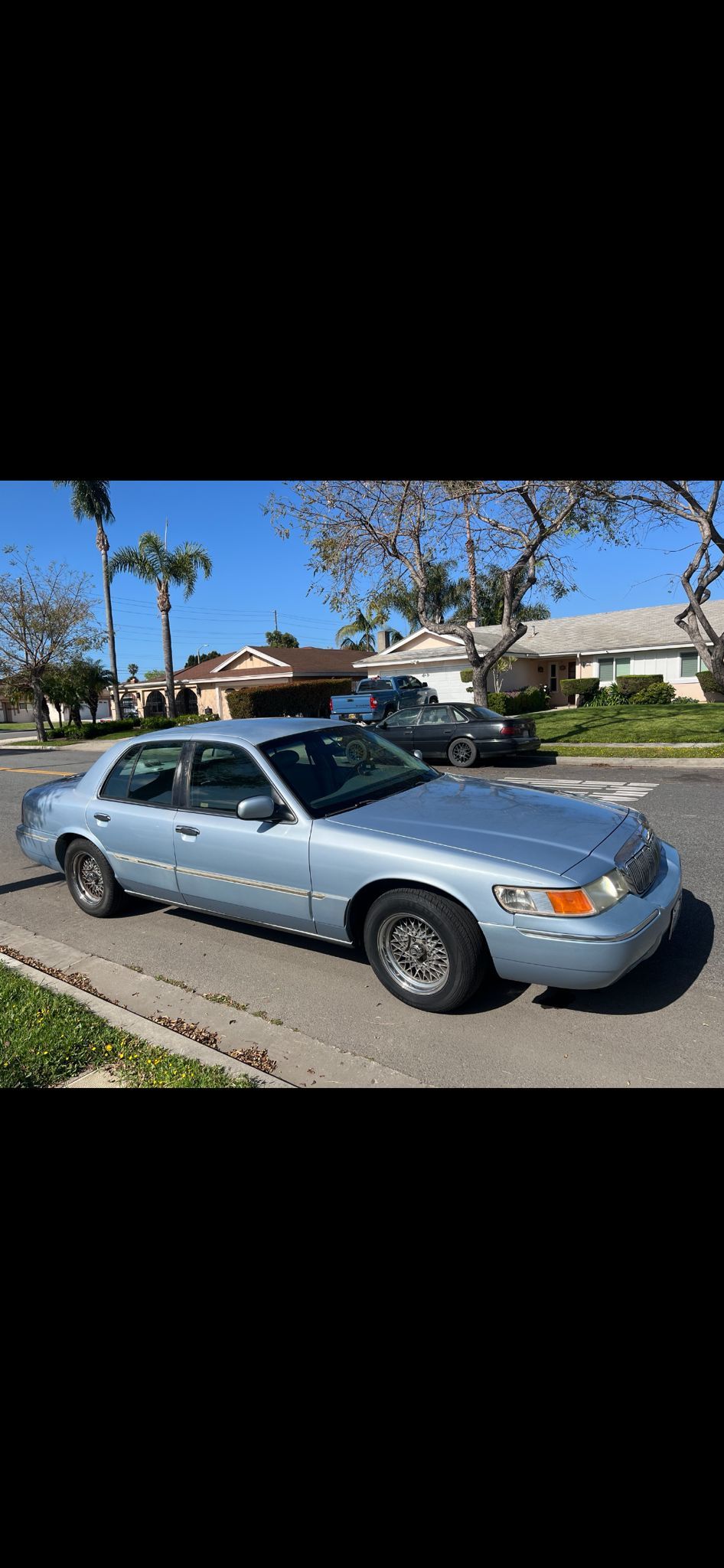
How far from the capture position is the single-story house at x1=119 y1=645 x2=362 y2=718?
38281mm

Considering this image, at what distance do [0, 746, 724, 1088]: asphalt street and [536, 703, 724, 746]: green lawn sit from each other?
9756 mm

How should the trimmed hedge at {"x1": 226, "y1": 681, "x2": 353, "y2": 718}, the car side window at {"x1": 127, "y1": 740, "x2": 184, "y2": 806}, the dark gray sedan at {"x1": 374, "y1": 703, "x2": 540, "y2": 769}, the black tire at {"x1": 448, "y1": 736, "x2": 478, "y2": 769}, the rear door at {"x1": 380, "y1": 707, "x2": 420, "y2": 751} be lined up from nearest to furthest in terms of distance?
the car side window at {"x1": 127, "y1": 740, "x2": 184, "y2": 806}
the dark gray sedan at {"x1": 374, "y1": 703, "x2": 540, "y2": 769}
the black tire at {"x1": 448, "y1": 736, "x2": 478, "y2": 769}
the rear door at {"x1": 380, "y1": 707, "x2": 420, "y2": 751}
the trimmed hedge at {"x1": 226, "y1": 681, "x2": 353, "y2": 718}

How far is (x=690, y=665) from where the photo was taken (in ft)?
94.2

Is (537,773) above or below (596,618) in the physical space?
below

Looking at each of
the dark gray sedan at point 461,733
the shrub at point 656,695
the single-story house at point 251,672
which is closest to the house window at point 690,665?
the shrub at point 656,695

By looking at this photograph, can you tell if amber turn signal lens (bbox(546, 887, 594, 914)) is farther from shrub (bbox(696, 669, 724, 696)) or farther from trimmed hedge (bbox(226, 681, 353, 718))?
trimmed hedge (bbox(226, 681, 353, 718))

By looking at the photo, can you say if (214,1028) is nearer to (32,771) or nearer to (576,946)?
(576,946)

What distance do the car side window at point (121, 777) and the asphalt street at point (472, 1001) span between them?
3.23 ft

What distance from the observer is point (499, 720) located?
13.9 metres

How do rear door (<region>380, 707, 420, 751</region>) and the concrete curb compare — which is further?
rear door (<region>380, 707, 420, 751</region>)

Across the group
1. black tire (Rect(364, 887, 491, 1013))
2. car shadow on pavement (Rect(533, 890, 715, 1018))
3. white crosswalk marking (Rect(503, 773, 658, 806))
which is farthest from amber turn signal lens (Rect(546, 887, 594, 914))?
white crosswalk marking (Rect(503, 773, 658, 806))
